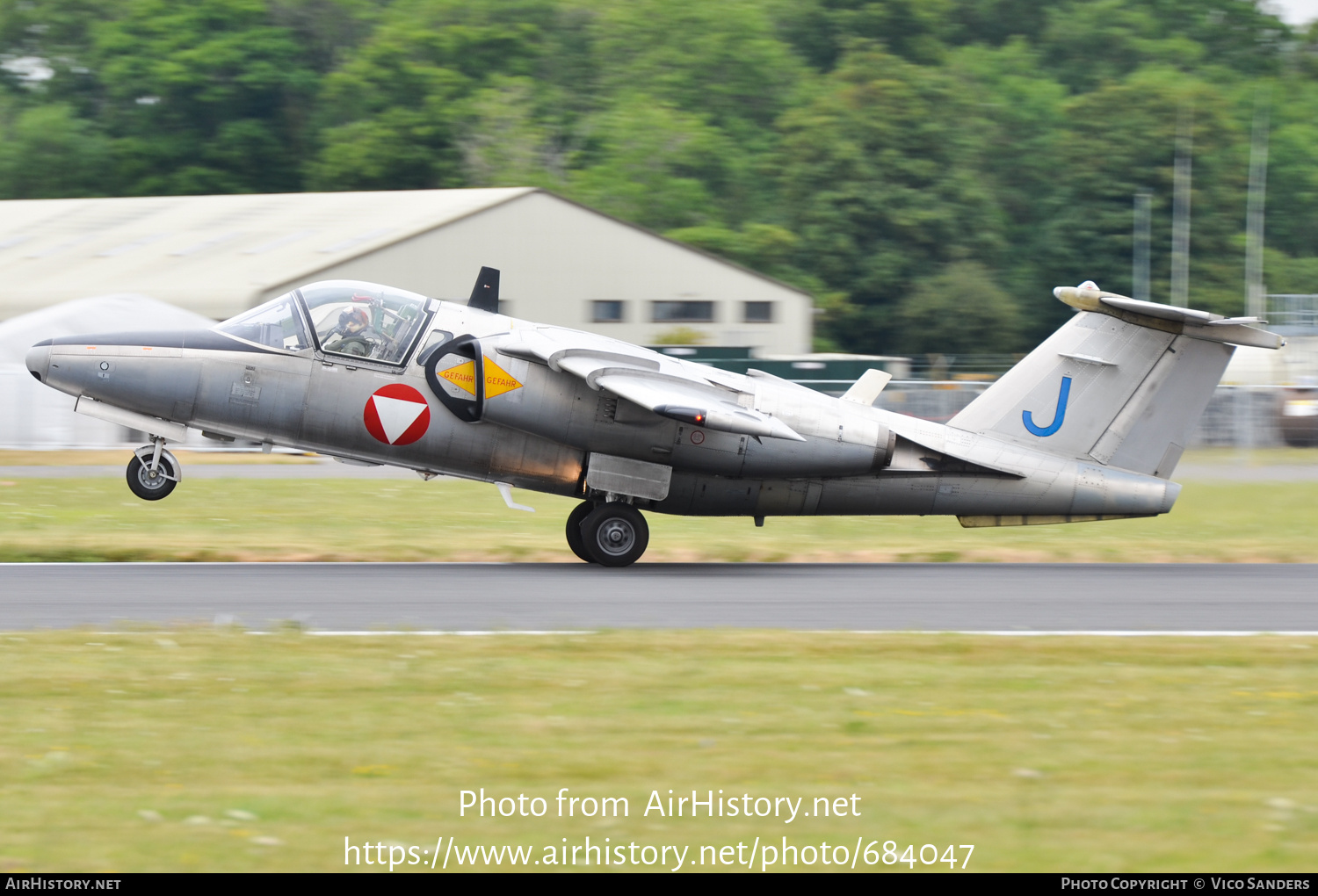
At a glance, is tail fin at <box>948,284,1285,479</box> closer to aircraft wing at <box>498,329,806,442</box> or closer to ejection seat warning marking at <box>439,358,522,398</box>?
aircraft wing at <box>498,329,806,442</box>

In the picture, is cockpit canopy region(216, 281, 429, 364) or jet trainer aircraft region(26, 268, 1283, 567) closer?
jet trainer aircraft region(26, 268, 1283, 567)

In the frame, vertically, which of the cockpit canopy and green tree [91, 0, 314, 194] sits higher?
green tree [91, 0, 314, 194]

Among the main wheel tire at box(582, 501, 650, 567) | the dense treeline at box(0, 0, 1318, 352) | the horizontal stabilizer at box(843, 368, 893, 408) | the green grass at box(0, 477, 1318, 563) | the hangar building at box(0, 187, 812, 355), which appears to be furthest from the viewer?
the dense treeline at box(0, 0, 1318, 352)

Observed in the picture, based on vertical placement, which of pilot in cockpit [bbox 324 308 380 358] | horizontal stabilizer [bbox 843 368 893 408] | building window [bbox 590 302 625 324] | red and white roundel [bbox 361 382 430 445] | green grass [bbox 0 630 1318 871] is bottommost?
green grass [bbox 0 630 1318 871]

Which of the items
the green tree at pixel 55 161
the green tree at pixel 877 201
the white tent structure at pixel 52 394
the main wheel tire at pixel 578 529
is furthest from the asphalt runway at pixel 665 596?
the green tree at pixel 55 161

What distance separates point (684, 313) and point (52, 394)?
1991 centimetres

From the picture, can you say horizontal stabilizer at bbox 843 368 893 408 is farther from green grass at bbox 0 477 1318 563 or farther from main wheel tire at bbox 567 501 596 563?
main wheel tire at bbox 567 501 596 563

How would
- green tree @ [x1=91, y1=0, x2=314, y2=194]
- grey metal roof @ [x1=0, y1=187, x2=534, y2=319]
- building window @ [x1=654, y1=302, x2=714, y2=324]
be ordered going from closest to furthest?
grey metal roof @ [x1=0, y1=187, x2=534, y2=319], building window @ [x1=654, y1=302, x2=714, y2=324], green tree @ [x1=91, y1=0, x2=314, y2=194]

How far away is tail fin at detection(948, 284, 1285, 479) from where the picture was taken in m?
16.7

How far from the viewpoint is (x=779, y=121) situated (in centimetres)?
7200

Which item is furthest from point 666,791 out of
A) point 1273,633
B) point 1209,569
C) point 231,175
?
point 231,175

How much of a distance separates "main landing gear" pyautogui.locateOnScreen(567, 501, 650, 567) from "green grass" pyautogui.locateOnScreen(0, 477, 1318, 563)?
1314 mm

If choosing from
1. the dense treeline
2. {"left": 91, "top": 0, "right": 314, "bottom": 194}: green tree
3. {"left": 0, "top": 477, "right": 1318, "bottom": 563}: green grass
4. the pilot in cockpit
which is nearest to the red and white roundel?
the pilot in cockpit

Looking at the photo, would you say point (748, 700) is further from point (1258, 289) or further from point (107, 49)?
point (107, 49)
